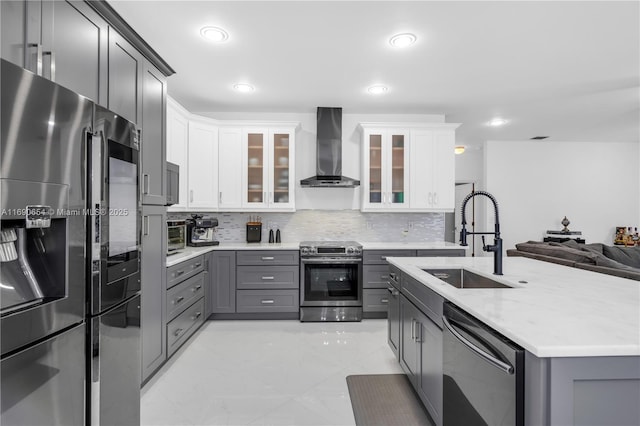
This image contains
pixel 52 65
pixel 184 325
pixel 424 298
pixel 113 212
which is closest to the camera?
pixel 113 212

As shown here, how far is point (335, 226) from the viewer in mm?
4402

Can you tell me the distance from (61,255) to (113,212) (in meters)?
0.28

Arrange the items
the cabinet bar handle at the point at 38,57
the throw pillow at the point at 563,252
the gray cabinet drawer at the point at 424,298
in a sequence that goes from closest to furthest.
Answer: the cabinet bar handle at the point at 38,57, the gray cabinet drawer at the point at 424,298, the throw pillow at the point at 563,252

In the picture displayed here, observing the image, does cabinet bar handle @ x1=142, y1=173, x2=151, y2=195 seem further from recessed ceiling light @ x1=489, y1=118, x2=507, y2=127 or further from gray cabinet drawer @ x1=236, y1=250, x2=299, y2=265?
recessed ceiling light @ x1=489, y1=118, x2=507, y2=127

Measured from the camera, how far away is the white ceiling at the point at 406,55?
2105 mm

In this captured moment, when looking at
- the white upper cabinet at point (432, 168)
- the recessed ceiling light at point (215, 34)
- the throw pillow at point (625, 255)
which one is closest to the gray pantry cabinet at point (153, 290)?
the recessed ceiling light at point (215, 34)

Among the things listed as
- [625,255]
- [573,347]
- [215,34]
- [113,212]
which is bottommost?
[625,255]

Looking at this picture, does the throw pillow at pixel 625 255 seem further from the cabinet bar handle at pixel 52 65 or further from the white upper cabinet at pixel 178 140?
the cabinet bar handle at pixel 52 65

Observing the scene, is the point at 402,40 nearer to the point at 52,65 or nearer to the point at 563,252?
the point at 52,65

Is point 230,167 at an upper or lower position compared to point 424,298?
upper

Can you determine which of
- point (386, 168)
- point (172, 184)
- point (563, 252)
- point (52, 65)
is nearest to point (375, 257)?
point (386, 168)

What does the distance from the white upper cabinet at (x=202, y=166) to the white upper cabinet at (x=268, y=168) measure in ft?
1.18

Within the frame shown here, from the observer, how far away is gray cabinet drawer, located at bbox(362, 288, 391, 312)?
12.3 feet

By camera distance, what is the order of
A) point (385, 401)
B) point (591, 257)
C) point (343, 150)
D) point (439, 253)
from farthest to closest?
1. point (343, 150)
2. point (439, 253)
3. point (591, 257)
4. point (385, 401)
